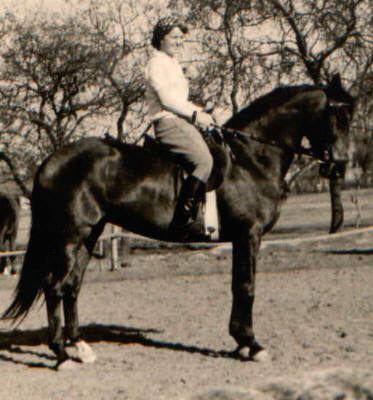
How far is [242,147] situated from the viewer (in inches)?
258

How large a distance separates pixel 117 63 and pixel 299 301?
1536cm

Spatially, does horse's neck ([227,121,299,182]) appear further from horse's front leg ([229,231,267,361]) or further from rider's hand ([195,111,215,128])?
horse's front leg ([229,231,267,361])

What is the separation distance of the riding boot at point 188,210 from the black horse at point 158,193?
0.09 meters

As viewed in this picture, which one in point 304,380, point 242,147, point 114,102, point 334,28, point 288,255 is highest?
point 334,28

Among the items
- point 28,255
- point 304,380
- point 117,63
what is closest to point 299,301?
point 28,255

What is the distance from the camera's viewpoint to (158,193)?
6.33m

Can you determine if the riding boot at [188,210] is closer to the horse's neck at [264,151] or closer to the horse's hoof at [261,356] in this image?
the horse's neck at [264,151]

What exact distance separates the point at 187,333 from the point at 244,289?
1499 millimetres

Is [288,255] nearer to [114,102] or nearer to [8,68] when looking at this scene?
[114,102]

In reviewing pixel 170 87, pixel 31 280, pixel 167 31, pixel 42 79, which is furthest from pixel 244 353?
pixel 42 79

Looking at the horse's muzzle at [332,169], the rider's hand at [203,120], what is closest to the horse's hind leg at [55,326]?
the rider's hand at [203,120]

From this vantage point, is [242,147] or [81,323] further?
[81,323]

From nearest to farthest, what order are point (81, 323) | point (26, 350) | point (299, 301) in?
1. point (26, 350)
2. point (81, 323)
3. point (299, 301)

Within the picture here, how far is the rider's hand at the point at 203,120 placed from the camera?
6.23 metres
